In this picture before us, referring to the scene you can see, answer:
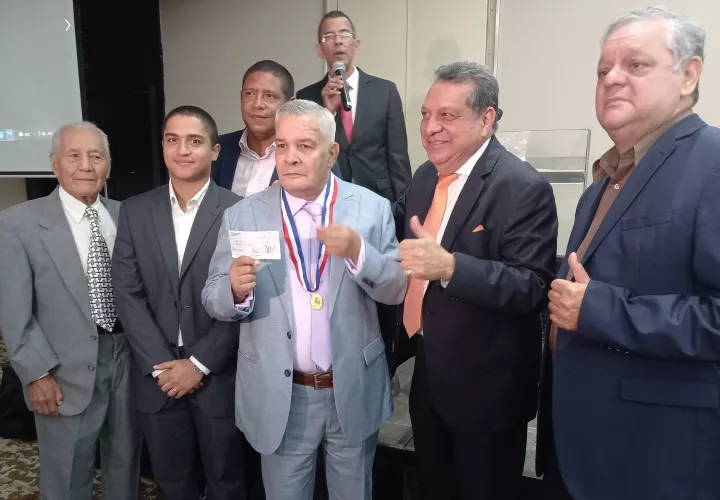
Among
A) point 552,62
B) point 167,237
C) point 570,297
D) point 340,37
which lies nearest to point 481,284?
point 570,297

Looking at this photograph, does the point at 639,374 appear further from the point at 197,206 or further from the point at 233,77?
the point at 233,77

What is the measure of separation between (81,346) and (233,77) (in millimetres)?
3643

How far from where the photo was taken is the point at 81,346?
202cm

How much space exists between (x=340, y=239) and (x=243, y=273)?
308 millimetres

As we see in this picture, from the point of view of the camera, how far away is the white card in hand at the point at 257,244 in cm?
147

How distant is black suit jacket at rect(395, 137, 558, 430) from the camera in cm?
159

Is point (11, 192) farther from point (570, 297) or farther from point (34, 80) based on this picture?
point (570, 297)

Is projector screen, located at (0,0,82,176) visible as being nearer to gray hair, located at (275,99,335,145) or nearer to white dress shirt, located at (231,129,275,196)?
white dress shirt, located at (231,129,275,196)

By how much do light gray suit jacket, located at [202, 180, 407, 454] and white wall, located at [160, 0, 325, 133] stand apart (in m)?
3.28

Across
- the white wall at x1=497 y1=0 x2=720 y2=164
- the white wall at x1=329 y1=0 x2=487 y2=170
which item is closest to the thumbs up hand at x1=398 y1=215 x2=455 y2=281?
the white wall at x1=497 y1=0 x2=720 y2=164

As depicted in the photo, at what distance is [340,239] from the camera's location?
4.99 feet

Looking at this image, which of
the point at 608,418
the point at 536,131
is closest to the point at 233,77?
the point at 536,131

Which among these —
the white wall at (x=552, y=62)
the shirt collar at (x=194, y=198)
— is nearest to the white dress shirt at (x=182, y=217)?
the shirt collar at (x=194, y=198)

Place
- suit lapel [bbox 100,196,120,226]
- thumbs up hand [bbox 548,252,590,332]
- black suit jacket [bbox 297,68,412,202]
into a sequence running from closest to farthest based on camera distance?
thumbs up hand [bbox 548,252,590,332] < suit lapel [bbox 100,196,120,226] < black suit jacket [bbox 297,68,412,202]
